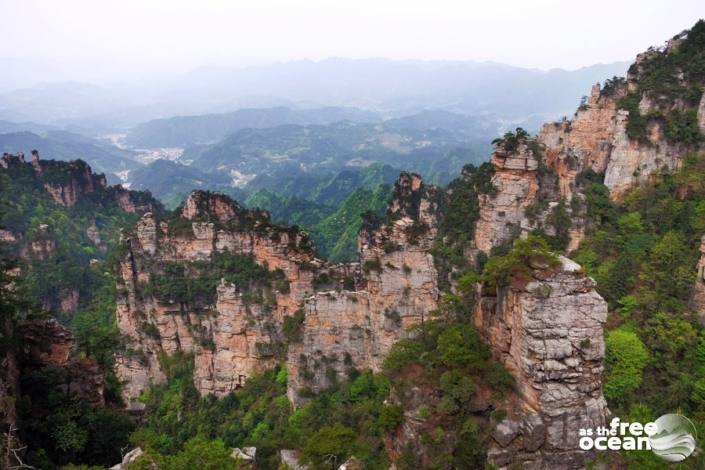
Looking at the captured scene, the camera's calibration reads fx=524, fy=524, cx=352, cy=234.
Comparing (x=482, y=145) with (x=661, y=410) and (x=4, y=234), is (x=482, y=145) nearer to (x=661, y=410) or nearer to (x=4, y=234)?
(x=4, y=234)

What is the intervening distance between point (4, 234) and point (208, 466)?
1831 inches

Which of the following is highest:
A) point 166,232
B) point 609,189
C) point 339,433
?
point 609,189

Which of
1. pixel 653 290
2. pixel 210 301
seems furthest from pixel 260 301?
pixel 653 290

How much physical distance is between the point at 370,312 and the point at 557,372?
1229 centimetres

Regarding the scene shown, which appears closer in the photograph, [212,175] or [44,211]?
[44,211]

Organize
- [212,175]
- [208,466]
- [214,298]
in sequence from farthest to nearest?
[212,175] < [214,298] < [208,466]

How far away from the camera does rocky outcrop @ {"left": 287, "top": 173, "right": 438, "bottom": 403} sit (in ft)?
81.2

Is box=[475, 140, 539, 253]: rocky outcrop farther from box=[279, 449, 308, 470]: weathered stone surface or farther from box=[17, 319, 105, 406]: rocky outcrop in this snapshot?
box=[17, 319, 105, 406]: rocky outcrop

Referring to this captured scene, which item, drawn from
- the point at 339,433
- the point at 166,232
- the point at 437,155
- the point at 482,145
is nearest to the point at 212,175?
the point at 437,155

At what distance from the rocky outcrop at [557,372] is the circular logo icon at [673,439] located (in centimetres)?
182

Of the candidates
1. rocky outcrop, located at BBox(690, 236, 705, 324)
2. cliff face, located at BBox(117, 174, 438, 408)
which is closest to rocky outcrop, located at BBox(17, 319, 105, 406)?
cliff face, located at BBox(117, 174, 438, 408)

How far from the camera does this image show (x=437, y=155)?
168 meters

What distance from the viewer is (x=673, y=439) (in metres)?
12.8

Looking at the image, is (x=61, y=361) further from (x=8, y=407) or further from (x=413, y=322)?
(x=413, y=322)
